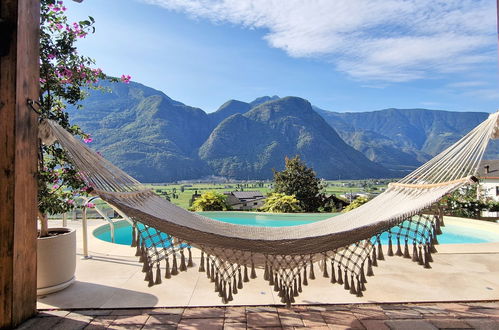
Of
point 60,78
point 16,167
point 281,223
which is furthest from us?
point 281,223

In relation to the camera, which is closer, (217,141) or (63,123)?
(63,123)

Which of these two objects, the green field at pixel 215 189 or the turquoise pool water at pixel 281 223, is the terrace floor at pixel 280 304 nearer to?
the turquoise pool water at pixel 281 223

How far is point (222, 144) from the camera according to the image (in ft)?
169

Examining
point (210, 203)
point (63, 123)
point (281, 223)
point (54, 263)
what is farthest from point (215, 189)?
point (54, 263)

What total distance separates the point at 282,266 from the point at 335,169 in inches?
1951

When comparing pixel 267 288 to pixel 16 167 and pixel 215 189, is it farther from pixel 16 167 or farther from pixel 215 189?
pixel 215 189

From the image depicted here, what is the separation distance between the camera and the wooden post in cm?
151

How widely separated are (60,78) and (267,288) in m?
2.13

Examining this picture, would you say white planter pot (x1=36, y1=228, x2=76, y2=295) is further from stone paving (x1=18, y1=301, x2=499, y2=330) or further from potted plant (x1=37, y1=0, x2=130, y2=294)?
stone paving (x1=18, y1=301, x2=499, y2=330)

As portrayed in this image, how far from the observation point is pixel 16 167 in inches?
60.8

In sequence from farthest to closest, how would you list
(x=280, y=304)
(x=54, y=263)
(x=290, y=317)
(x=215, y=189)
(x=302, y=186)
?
(x=215, y=189) → (x=302, y=186) → (x=54, y=263) → (x=280, y=304) → (x=290, y=317)

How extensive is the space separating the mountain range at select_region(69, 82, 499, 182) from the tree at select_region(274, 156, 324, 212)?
28.8 meters

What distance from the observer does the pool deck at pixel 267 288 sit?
1.91m

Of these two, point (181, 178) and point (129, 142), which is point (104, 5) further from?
point (129, 142)
